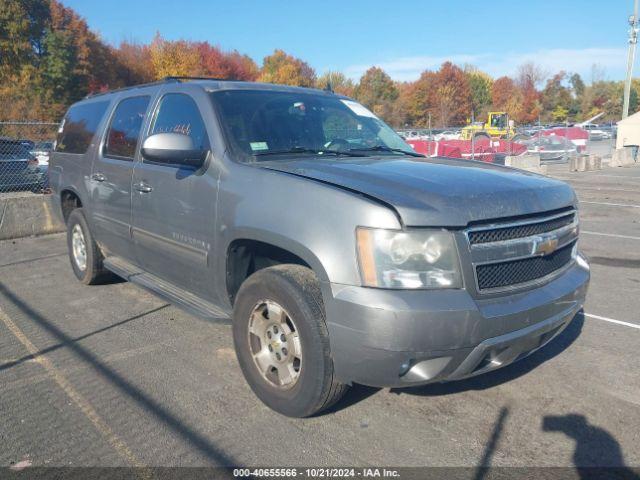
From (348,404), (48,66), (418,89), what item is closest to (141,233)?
(348,404)

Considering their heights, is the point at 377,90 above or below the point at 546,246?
above

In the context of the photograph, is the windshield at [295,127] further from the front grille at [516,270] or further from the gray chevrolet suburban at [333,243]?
the front grille at [516,270]

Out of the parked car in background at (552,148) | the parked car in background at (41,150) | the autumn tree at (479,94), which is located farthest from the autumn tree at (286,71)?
the parked car in background at (41,150)

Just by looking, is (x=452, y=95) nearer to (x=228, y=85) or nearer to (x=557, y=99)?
(x=557, y=99)

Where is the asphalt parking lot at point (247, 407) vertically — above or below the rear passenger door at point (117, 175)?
below

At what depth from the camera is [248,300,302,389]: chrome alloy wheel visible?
10.0 feet

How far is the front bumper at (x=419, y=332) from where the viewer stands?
2.57 metres

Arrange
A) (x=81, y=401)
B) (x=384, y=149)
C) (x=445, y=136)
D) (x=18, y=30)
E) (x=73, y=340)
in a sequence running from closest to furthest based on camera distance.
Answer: (x=81, y=401) → (x=384, y=149) → (x=73, y=340) → (x=445, y=136) → (x=18, y=30)

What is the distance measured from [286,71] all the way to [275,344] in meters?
75.3

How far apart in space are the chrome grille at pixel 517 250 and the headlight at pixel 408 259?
0.13m

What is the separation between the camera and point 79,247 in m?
6.06

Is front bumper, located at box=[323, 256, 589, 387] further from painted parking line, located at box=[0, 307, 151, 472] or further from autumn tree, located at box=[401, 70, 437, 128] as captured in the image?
autumn tree, located at box=[401, 70, 437, 128]

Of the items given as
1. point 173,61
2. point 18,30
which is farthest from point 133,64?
point 18,30

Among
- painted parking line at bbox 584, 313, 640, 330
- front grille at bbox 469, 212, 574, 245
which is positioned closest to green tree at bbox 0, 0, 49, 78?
painted parking line at bbox 584, 313, 640, 330
